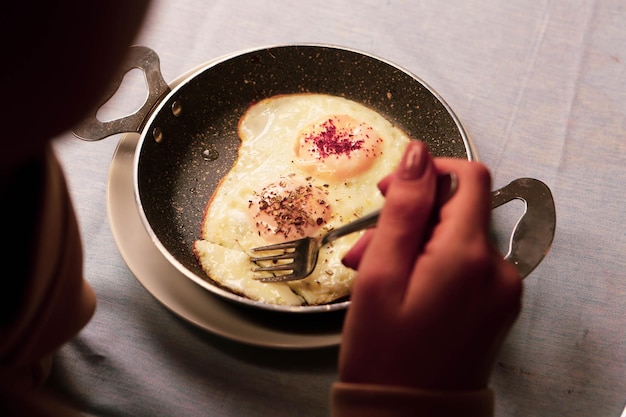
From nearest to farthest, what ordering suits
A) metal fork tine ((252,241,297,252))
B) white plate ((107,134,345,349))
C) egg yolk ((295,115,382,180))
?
white plate ((107,134,345,349)) → metal fork tine ((252,241,297,252)) → egg yolk ((295,115,382,180))

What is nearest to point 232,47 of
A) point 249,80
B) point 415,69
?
point 249,80

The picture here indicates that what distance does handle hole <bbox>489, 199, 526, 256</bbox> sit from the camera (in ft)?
3.22

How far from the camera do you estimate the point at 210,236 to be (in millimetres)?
1002

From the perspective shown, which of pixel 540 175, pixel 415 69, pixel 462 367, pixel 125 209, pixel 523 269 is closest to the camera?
pixel 462 367

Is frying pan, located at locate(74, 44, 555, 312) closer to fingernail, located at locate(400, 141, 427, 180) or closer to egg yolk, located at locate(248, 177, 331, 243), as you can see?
egg yolk, located at locate(248, 177, 331, 243)

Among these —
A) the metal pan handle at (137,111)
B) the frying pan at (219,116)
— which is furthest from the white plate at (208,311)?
the metal pan handle at (137,111)

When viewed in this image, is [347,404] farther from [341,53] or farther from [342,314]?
[341,53]

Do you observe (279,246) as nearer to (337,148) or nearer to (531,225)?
(337,148)

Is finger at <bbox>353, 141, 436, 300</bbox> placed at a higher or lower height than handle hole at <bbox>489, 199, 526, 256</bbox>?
higher

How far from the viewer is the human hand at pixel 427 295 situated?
523 millimetres

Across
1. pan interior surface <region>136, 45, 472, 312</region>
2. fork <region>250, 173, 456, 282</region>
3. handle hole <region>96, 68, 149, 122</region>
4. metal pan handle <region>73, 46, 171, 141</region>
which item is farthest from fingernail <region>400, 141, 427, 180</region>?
handle hole <region>96, 68, 149, 122</region>

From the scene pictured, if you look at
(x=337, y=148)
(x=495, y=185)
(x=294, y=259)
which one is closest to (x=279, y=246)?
(x=294, y=259)

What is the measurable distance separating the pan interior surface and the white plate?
0.19ft

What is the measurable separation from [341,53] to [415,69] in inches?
9.8
